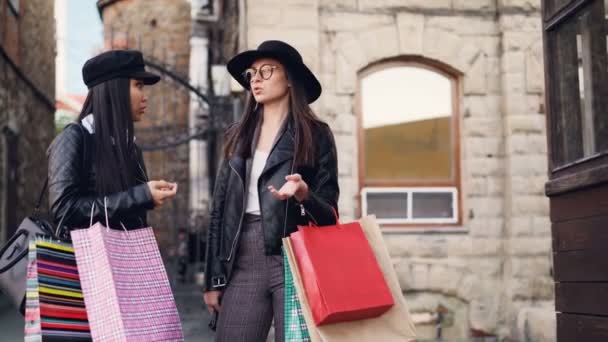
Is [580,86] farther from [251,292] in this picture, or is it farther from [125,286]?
[125,286]

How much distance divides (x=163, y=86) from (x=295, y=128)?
19384 mm

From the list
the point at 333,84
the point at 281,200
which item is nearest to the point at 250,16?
the point at 333,84

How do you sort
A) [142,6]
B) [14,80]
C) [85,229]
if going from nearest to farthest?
[85,229], [14,80], [142,6]

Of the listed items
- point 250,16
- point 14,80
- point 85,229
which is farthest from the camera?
point 14,80

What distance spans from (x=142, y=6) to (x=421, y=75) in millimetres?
17672

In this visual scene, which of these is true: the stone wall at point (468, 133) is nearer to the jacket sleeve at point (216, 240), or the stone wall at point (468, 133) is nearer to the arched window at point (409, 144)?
the arched window at point (409, 144)

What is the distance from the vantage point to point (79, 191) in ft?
10.1

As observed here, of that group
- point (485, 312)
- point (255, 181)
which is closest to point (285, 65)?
point (255, 181)

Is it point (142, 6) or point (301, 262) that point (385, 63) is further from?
point (142, 6)

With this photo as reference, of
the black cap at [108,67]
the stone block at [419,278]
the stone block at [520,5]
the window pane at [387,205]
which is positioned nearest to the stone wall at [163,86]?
the window pane at [387,205]

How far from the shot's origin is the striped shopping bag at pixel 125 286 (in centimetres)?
284

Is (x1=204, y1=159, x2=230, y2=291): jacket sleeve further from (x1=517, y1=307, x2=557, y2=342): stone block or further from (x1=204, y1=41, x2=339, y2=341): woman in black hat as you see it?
(x1=517, y1=307, x2=557, y2=342): stone block

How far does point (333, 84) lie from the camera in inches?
310

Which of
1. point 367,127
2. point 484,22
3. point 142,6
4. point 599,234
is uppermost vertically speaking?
point 142,6
